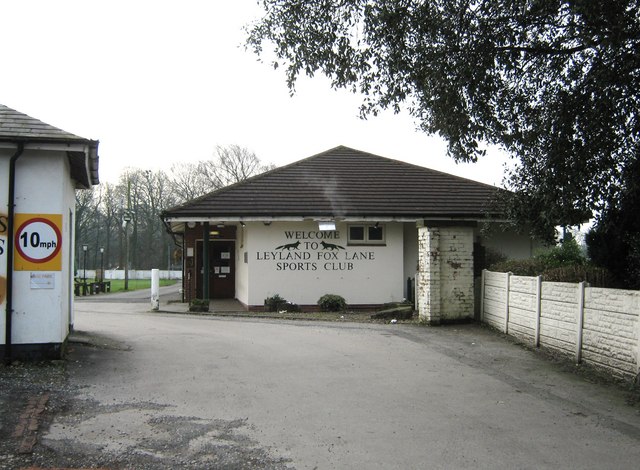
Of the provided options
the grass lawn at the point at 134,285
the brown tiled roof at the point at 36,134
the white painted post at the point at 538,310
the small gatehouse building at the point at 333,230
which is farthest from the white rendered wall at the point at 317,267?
the grass lawn at the point at 134,285

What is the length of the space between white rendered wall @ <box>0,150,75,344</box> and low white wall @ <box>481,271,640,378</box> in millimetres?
8356

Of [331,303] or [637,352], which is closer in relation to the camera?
[637,352]

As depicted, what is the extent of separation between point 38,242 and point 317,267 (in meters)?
11.5

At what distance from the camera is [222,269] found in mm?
24406

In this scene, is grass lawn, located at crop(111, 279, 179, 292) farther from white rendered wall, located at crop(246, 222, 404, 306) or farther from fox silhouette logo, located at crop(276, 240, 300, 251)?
fox silhouette logo, located at crop(276, 240, 300, 251)

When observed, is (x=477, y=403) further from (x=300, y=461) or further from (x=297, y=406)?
(x=300, y=461)

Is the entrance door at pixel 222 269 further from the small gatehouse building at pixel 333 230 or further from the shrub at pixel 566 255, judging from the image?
the shrub at pixel 566 255

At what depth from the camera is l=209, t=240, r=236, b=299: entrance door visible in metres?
24.2

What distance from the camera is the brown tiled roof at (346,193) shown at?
61.8 ft

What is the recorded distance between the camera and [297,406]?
22.7 ft

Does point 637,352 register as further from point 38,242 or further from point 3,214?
point 3,214

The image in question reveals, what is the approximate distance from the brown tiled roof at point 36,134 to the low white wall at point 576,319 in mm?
8202

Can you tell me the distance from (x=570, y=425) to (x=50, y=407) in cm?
582

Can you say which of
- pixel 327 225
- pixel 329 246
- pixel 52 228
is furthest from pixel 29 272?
pixel 329 246
